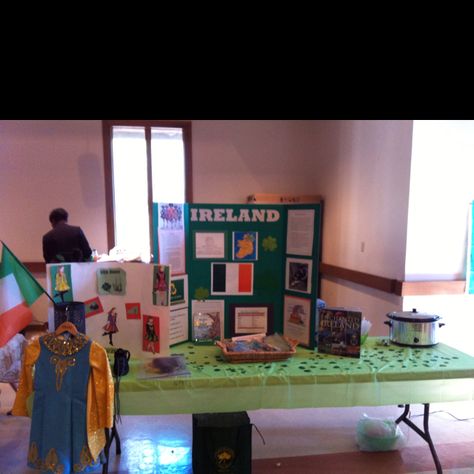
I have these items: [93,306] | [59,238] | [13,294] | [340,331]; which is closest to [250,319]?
[340,331]

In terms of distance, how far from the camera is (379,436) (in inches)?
80.3

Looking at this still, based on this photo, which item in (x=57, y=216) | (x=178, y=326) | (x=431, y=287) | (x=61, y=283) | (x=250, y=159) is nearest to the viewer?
(x=61, y=283)

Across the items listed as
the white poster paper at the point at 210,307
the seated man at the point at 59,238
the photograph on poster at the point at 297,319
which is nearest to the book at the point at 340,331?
the photograph on poster at the point at 297,319

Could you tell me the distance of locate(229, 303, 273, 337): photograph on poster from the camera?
198 cm

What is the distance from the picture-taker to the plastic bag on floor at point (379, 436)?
204cm

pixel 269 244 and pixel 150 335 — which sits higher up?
pixel 269 244

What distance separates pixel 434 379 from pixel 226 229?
1.18 m

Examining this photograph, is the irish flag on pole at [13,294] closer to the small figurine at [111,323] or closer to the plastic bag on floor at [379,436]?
the small figurine at [111,323]

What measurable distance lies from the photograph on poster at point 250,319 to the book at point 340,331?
0.29 metres

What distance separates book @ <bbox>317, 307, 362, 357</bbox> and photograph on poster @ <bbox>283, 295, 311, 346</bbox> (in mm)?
74

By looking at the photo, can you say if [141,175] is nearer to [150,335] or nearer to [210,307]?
[210,307]

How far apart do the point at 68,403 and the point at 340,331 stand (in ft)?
4.02
